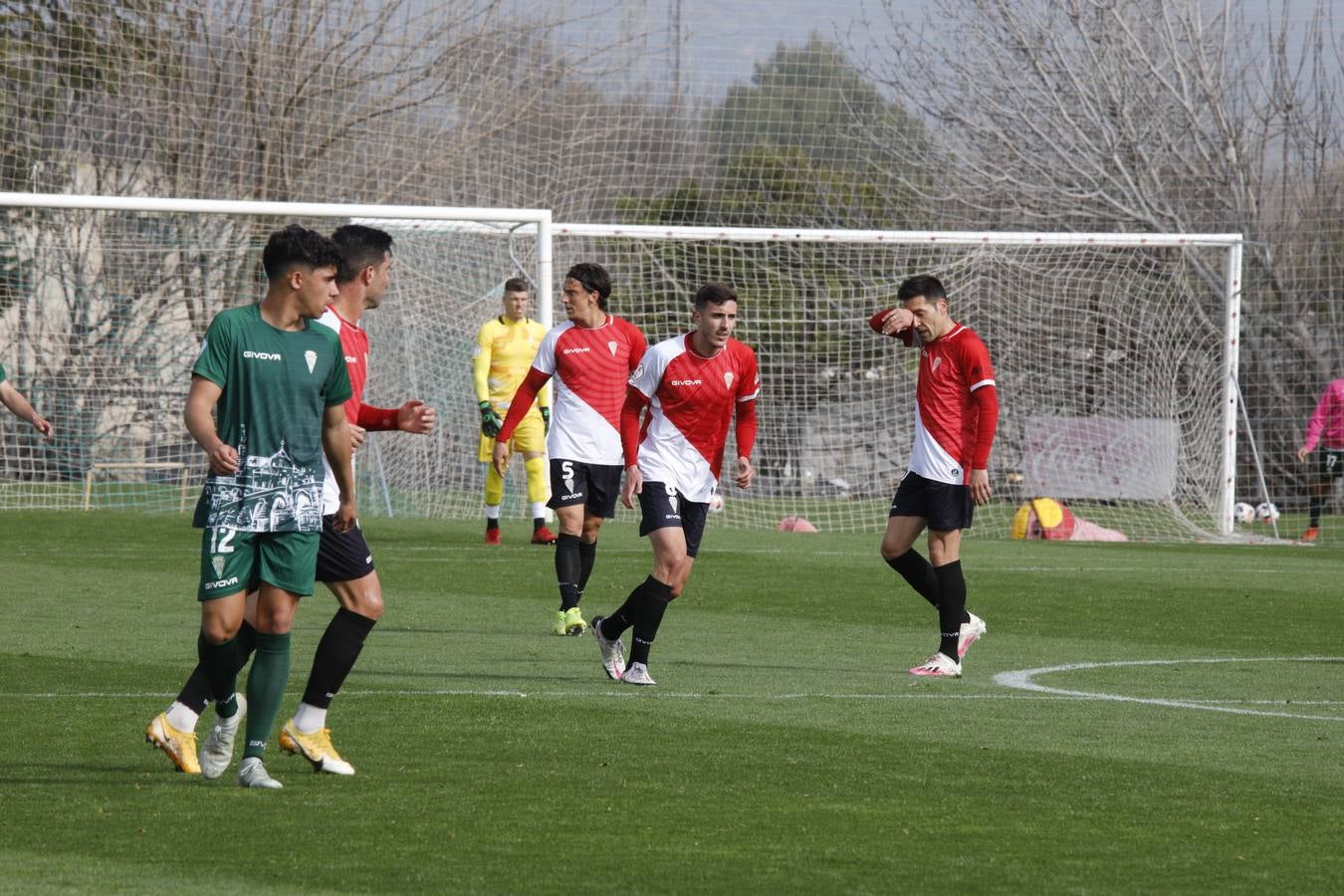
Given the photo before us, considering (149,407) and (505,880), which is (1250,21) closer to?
(149,407)

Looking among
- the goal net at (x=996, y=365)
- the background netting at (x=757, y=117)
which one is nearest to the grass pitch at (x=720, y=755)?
the goal net at (x=996, y=365)

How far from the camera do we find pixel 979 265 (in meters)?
24.9

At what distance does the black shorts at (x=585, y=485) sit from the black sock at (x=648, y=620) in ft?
8.34

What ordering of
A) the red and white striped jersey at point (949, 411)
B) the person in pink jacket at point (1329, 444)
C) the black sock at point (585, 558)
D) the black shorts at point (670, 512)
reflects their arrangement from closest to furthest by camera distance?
1. the black shorts at point (670, 512)
2. the red and white striped jersey at point (949, 411)
3. the black sock at point (585, 558)
4. the person in pink jacket at point (1329, 444)

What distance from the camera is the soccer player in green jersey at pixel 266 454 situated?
21.5ft

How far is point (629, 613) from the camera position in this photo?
988 cm

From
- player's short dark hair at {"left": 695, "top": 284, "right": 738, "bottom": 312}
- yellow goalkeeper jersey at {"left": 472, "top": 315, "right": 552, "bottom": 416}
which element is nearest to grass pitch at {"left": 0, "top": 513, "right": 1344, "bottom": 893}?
player's short dark hair at {"left": 695, "top": 284, "right": 738, "bottom": 312}

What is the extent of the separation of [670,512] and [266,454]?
12.1 ft

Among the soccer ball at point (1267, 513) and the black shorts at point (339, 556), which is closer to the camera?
the black shorts at point (339, 556)

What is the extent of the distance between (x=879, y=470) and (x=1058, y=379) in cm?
268

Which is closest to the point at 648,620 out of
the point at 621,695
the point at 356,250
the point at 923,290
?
the point at 621,695

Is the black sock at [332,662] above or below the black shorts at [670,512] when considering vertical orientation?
below

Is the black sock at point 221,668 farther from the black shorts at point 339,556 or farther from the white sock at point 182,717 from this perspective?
the black shorts at point 339,556

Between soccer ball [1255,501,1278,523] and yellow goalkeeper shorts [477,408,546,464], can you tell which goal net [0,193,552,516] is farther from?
soccer ball [1255,501,1278,523]
